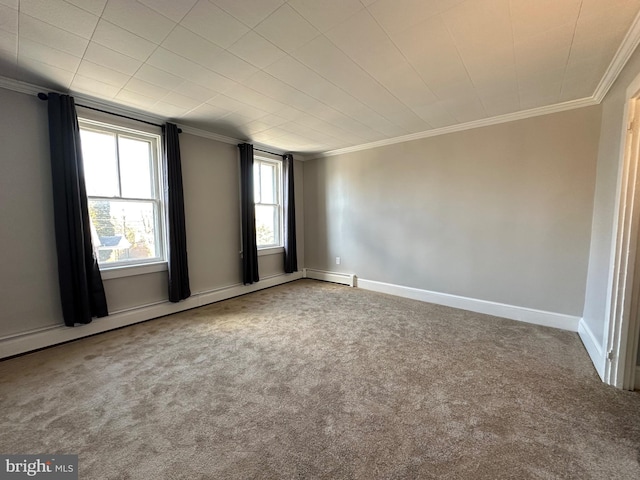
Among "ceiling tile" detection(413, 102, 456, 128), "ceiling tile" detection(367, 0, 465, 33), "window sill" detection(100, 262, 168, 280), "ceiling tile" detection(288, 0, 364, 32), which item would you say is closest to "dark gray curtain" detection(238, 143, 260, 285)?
"window sill" detection(100, 262, 168, 280)

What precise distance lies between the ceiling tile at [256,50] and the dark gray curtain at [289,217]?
288 cm

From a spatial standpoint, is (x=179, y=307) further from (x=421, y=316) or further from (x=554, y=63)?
(x=554, y=63)

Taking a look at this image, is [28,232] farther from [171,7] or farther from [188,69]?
[171,7]

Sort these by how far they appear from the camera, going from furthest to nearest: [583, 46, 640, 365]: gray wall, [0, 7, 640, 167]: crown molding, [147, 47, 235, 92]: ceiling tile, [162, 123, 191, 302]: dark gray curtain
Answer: [162, 123, 191, 302]: dark gray curtain, [583, 46, 640, 365]: gray wall, [147, 47, 235, 92]: ceiling tile, [0, 7, 640, 167]: crown molding

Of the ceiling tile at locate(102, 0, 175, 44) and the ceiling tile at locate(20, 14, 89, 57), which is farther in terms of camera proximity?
the ceiling tile at locate(20, 14, 89, 57)

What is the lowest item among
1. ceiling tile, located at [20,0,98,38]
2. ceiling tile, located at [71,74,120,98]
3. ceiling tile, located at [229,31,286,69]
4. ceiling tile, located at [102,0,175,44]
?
ceiling tile, located at [229,31,286,69]

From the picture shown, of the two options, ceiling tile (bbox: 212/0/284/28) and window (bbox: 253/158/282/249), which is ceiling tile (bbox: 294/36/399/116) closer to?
ceiling tile (bbox: 212/0/284/28)

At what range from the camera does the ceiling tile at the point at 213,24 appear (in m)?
1.55

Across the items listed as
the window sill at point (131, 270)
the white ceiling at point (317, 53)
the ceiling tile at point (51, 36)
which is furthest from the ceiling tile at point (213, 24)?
the window sill at point (131, 270)

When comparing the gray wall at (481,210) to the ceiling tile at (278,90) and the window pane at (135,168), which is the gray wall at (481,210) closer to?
the ceiling tile at (278,90)

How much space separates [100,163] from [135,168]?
0.35 metres

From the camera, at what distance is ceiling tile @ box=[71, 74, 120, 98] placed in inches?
93.4

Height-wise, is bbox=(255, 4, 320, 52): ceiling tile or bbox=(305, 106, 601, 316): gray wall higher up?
bbox=(255, 4, 320, 52): ceiling tile

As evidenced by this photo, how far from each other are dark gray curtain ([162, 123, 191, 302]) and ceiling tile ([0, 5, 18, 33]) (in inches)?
63.5
